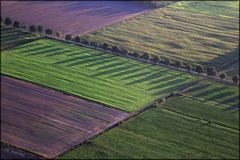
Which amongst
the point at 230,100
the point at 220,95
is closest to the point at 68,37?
the point at 220,95

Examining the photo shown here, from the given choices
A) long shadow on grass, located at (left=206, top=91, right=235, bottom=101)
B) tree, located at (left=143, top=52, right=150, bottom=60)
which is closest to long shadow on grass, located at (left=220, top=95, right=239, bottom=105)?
long shadow on grass, located at (left=206, top=91, right=235, bottom=101)

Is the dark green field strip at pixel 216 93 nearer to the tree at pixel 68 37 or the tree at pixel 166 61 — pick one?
the tree at pixel 166 61

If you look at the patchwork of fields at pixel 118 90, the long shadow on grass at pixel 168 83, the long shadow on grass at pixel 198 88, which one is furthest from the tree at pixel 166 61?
the long shadow on grass at pixel 198 88

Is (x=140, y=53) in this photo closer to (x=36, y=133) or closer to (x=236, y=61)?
(x=236, y=61)

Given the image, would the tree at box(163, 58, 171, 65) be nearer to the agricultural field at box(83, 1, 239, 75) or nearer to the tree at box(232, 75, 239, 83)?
the agricultural field at box(83, 1, 239, 75)

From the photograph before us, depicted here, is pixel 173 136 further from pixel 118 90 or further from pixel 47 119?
pixel 47 119
